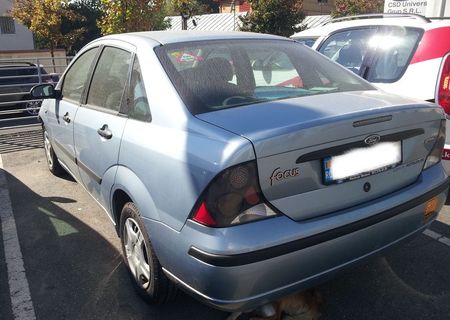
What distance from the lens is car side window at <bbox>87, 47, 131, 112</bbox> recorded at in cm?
293

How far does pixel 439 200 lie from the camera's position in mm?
2654

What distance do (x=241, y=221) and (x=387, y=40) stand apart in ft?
10.4

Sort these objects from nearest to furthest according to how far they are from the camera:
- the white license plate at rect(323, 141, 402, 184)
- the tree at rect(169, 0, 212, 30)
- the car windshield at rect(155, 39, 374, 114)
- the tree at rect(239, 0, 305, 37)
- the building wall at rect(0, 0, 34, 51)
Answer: the white license plate at rect(323, 141, 402, 184), the car windshield at rect(155, 39, 374, 114), the tree at rect(169, 0, 212, 30), the tree at rect(239, 0, 305, 37), the building wall at rect(0, 0, 34, 51)

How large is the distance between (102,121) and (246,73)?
1.04m

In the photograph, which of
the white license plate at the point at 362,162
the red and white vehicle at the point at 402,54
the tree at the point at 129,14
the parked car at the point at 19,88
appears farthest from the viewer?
the tree at the point at 129,14

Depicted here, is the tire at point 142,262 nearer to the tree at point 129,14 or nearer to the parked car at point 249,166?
the parked car at point 249,166

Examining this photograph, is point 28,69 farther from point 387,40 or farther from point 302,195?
point 302,195

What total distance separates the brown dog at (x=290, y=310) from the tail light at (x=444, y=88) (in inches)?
84.1

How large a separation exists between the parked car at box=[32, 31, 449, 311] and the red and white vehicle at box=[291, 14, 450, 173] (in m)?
1.10

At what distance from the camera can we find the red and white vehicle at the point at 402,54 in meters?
3.73

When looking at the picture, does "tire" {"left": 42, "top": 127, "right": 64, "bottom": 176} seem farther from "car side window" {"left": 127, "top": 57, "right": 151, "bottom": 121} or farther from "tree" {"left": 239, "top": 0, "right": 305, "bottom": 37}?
"tree" {"left": 239, "top": 0, "right": 305, "bottom": 37}

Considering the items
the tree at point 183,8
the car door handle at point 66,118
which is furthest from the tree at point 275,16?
the car door handle at point 66,118

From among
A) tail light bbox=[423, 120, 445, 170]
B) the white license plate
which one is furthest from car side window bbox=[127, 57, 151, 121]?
tail light bbox=[423, 120, 445, 170]

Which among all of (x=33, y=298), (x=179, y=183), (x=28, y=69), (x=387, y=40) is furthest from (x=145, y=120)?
(x=28, y=69)
